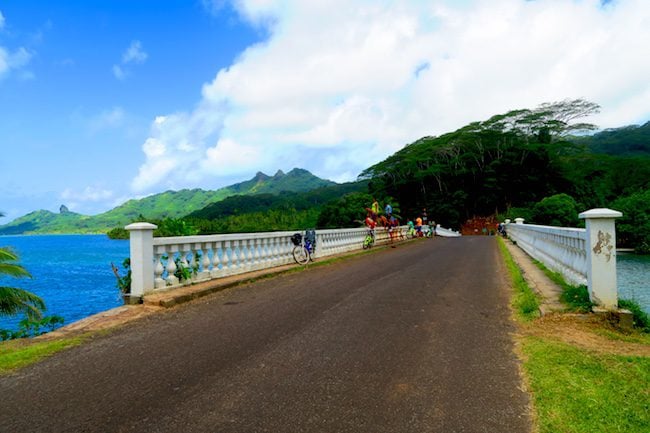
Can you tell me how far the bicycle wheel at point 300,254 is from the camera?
12.8m

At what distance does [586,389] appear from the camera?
3393mm

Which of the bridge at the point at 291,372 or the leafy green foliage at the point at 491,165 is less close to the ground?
the leafy green foliage at the point at 491,165

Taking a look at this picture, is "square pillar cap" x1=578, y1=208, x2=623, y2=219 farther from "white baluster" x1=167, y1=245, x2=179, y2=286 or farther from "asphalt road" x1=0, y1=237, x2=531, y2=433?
"white baluster" x1=167, y1=245, x2=179, y2=286

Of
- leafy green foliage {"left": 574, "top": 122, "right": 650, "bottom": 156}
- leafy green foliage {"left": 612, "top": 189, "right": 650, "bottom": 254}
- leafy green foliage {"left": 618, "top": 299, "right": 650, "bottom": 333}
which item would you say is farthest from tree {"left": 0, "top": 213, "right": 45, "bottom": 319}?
leafy green foliage {"left": 574, "top": 122, "right": 650, "bottom": 156}

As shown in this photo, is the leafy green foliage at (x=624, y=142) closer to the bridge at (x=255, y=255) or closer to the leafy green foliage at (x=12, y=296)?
the bridge at (x=255, y=255)

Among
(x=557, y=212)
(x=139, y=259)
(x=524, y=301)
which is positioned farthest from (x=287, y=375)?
(x=557, y=212)

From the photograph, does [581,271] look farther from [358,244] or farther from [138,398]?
[358,244]

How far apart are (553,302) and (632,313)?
3.80 feet

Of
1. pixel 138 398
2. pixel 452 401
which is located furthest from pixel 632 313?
pixel 138 398

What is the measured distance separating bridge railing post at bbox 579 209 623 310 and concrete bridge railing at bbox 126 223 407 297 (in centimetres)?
674

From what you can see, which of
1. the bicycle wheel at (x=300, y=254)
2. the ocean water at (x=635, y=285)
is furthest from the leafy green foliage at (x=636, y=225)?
the bicycle wheel at (x=300, y=254)

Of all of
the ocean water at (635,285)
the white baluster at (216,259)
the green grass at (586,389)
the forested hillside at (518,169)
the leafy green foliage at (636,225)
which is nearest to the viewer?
the green grass at (586,389)

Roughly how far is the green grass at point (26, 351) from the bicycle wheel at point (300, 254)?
802cm

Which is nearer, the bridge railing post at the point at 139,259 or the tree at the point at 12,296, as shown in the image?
the bridge railing post at the point at 139,259
